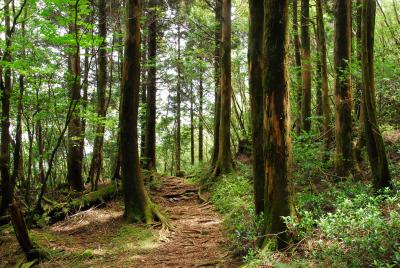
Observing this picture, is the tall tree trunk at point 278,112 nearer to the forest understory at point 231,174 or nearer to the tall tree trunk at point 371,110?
the forest understory at point 231,174

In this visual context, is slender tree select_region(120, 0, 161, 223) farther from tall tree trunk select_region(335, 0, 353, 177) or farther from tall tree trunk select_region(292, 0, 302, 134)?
tall tree trunk select_region(292, 0, 302, 134)

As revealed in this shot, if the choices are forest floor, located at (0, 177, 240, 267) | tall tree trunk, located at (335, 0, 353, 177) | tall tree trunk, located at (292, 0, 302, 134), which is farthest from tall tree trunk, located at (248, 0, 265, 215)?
tall tree trunk, located at (292, 0, 302, 134)

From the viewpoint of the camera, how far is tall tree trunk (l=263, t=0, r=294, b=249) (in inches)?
213

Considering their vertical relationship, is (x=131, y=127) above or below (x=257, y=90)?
below

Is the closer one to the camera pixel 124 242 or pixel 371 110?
pixel 371 110

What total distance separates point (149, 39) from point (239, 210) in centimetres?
1054

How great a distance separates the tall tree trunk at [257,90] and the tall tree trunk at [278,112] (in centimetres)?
Answer: 125

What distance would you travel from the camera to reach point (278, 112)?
5.43 metres

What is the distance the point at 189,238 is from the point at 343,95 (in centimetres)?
555

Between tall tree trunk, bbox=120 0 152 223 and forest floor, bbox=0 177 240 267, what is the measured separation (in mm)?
616

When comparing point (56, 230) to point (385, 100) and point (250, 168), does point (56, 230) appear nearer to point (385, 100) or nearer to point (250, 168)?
point (250, 168)

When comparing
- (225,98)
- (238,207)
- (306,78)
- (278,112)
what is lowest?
(238,207)

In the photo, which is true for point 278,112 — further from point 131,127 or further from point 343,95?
point 131,127

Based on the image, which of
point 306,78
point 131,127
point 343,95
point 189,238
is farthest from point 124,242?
point 306,78
